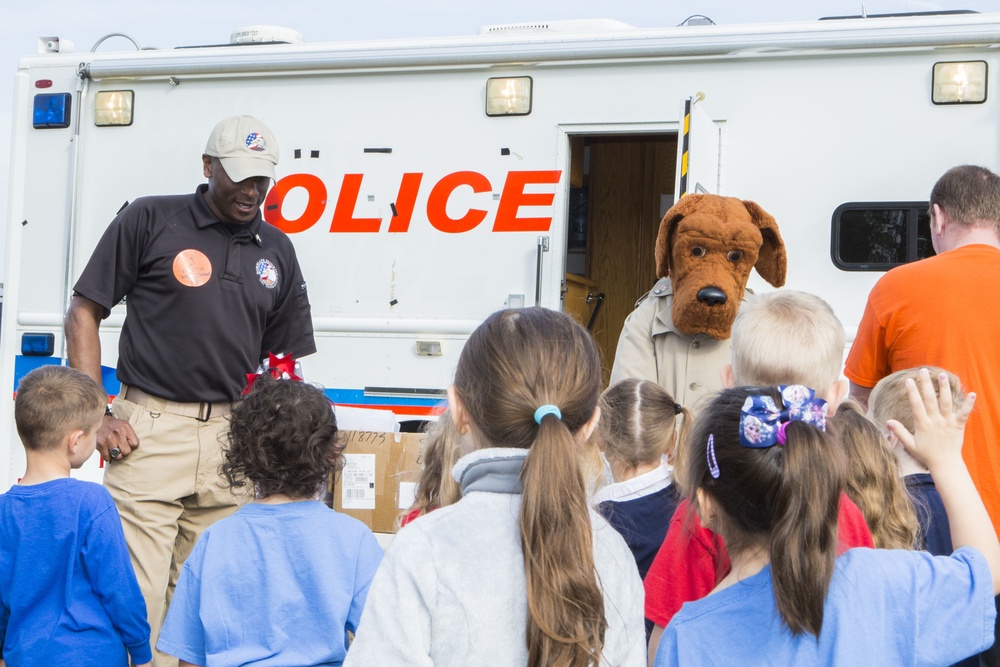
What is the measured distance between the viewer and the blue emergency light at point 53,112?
5.20 meters

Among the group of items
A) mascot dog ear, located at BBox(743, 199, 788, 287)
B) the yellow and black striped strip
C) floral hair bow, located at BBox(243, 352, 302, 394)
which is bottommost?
floral hair bow, located at BBox(243, 352, 302, 394)

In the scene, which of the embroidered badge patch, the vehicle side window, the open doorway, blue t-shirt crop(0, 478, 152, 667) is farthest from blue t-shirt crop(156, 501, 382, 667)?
the open doorway

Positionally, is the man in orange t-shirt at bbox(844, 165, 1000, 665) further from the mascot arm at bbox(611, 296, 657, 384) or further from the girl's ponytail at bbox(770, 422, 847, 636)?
the girl's ponytail at bbox(770, 422, 847, 636)

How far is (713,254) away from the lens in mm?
4023

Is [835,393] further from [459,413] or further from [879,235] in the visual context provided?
[879,235]

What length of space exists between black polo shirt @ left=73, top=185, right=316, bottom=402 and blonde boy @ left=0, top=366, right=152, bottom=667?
2.61ft

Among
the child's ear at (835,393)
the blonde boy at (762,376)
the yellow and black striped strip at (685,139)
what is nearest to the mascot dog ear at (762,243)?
the yellow and black striped strip at (685,139)

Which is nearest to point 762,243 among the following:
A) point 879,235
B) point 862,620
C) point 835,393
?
point 879,235

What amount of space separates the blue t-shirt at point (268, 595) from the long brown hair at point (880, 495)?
3.58ft

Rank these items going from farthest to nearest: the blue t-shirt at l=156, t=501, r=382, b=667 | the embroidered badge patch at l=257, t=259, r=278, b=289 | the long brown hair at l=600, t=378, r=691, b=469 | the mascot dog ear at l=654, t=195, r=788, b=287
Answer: the mascot dog ear at l=654, t=195, r=788, b=287 → the embroidered badge patch at l=257, t=259, r=278, b=289 → the long brown hair at l=600, t=378, r=691, b=469 → the blue t-shirt at l=156, t=501, r=382, b=667

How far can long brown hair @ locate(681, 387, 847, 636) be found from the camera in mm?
1724

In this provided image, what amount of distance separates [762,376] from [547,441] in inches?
33.5

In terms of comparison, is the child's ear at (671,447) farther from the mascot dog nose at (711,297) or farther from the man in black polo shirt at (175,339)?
the man in black polo shirt at (175,339)

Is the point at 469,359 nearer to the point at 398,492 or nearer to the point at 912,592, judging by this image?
the point at 912,592
